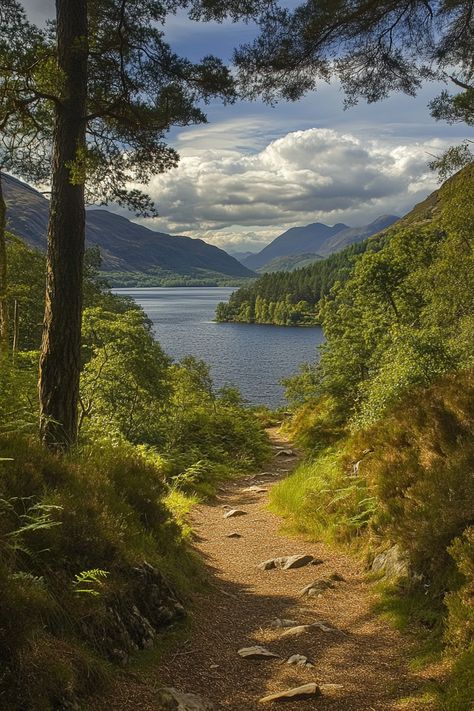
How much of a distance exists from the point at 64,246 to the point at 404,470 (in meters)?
5.81

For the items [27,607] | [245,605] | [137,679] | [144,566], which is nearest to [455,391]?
[245,605]

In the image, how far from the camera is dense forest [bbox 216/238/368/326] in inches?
5335

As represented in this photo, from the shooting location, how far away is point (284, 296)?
495ft

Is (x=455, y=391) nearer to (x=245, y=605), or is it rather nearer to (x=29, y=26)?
(x=245, y=605)

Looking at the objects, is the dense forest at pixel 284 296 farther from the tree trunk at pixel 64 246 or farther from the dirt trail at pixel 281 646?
the tree trunk at pixel 64 246

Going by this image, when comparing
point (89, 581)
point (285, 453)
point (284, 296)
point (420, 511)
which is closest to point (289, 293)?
point (284, 296)

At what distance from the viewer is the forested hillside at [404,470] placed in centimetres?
516

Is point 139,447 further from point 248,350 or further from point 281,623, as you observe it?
point 248,350

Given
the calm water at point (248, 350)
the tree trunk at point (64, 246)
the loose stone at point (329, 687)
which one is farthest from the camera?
the calm water at point (248, 350)

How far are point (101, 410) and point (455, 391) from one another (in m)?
10.5

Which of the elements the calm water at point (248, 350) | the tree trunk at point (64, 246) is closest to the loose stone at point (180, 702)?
the tree trunk at point (64, 246)

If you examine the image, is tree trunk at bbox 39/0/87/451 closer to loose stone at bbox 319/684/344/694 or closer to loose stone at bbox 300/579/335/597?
loose stone at bbox 300/579/335/597

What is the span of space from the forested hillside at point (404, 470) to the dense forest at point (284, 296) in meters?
107

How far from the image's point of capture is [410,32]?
1002 cm
